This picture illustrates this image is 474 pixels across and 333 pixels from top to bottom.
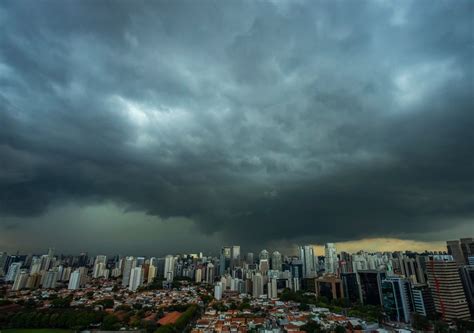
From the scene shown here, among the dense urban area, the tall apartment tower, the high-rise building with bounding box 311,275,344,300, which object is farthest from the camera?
the high-rise building with bounding box 311,275,344,300

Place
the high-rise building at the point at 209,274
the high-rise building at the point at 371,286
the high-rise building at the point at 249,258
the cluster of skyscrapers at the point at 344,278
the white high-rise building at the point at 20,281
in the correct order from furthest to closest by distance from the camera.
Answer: the high-rise building at the point at 249,258, the high-rise building at the point at 209,274, the white high-rise building at the point at 20,281, the high-rise building at the point at 371,286, the cluster of skyscrapers at the point at 344,278

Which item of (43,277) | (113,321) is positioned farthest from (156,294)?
(43,277)

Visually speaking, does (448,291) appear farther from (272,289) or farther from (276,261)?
(276,261)

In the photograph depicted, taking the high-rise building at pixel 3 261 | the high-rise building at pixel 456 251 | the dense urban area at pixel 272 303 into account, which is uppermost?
the high-rise building at pixel 456 251

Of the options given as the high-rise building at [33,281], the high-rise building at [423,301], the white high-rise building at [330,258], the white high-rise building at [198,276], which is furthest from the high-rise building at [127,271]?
the high-rise building at [423,301]

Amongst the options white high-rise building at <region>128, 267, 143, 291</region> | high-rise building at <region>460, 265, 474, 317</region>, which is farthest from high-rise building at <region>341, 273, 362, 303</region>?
white high-rise building at <region>128, 267, 143, 291</region>

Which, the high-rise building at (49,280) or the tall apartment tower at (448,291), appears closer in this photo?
the tall apartment tower at (448,291)

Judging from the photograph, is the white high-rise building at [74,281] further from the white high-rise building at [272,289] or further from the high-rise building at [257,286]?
the white high-rise building at [272,289]

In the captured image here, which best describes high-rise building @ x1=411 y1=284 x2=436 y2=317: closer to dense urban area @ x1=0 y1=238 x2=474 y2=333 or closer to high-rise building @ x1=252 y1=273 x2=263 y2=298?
dense urban area @ x1=0 y1=238 x2=474 y2=333

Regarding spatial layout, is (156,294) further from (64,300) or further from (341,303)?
(341,303)
